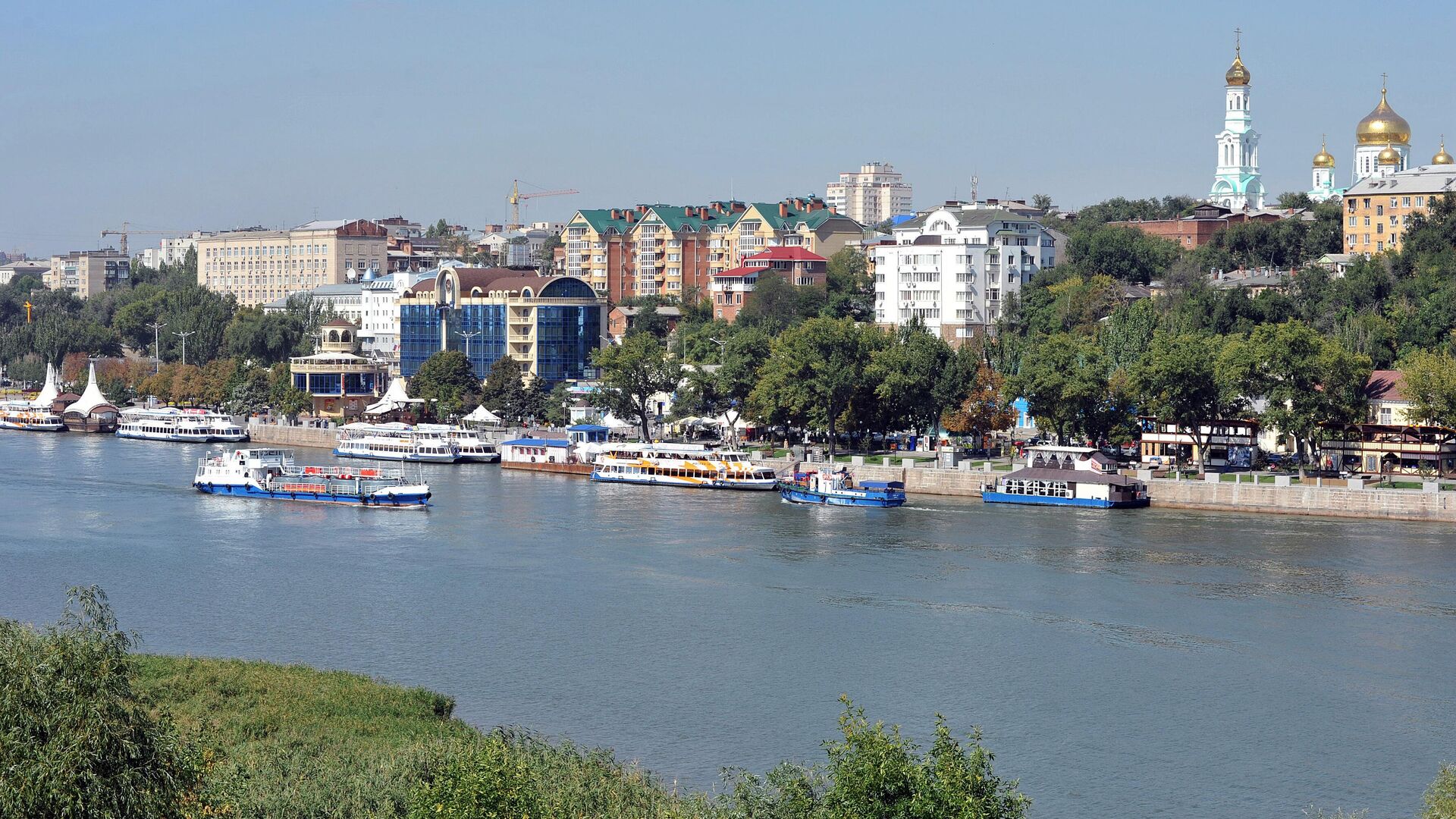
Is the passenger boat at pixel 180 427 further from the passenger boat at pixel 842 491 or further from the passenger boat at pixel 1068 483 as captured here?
the passenger boat at pixel 1068 483

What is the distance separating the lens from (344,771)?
13.9 meters

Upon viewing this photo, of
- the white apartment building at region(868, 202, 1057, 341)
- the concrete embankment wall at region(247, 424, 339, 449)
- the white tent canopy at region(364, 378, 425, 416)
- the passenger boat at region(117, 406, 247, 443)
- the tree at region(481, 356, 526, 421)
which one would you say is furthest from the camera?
the white apartment building at region(868, 202, 1057, 341)

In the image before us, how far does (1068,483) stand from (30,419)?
37012 mm

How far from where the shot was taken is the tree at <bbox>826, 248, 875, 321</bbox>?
5788 centimetres

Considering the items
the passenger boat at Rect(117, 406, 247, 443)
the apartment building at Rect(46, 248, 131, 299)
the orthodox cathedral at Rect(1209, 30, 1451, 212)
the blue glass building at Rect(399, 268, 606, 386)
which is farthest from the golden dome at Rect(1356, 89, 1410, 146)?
the apartment building at Rect(46, 248, 131, 299)

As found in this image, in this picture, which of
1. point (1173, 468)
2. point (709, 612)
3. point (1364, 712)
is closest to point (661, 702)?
point (709, 612)

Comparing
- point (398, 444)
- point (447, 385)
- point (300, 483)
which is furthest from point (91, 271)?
point (300, 483)

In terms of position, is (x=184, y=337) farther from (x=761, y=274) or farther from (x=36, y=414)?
(x=761, y=274)

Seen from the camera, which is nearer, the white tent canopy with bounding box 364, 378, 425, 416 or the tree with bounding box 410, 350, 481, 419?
the tree with bounding box 410, 350, 481, 419

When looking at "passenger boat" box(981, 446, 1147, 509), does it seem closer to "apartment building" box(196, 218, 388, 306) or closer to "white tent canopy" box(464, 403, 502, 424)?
"white tent canopy" box(464, 403, 502, 424)

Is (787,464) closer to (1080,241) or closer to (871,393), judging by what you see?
(871,393)

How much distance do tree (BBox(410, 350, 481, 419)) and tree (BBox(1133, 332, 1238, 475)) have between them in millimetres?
22790

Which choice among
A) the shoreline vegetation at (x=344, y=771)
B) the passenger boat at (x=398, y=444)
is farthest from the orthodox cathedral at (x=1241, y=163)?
the shoreline vegetation at (x=344, y=771)

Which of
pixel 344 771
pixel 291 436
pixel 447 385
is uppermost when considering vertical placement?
pixel 447 385
